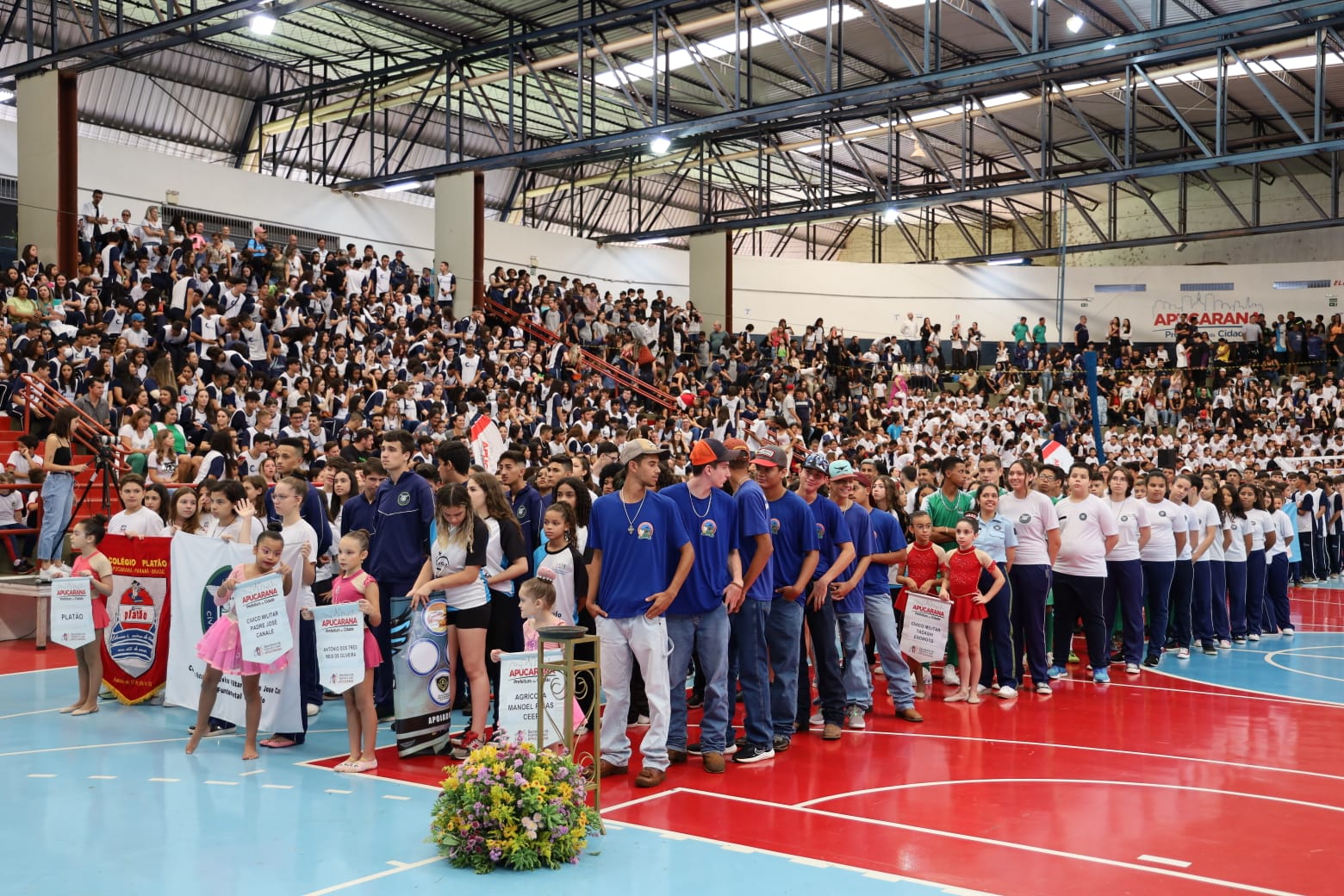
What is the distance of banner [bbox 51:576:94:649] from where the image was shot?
8.33m

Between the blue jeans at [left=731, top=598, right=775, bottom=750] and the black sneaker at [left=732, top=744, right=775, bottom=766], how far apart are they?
0.03m

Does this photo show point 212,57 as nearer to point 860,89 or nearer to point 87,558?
point 860,89

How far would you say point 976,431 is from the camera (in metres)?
27.2

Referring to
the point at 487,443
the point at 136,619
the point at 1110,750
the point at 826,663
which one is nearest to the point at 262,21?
the point at 487,443

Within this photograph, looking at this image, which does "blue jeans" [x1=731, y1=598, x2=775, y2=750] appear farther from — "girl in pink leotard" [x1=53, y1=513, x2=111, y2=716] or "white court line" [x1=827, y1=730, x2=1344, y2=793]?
"girl in pink leotard" [x1=53, y1=513, x2=111, y2=716]

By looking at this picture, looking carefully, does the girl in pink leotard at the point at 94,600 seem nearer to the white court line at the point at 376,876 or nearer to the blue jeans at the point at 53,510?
the blue jeans at the point at 53,510

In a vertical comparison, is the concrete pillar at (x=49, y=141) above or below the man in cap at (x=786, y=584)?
above

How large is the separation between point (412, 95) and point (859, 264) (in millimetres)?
15503

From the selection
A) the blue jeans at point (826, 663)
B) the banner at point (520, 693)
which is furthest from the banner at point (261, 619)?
the blue jeans at point (826, 663)

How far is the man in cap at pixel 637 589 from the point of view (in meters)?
6.93

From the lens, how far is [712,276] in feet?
110

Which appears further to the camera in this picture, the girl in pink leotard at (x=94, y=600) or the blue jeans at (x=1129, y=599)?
the blue jeans at (x=1129, y=599)

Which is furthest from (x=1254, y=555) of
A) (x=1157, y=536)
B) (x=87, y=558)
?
(x=87, y=558)

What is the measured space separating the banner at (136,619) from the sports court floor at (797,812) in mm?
233
